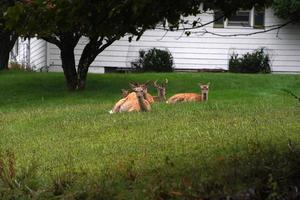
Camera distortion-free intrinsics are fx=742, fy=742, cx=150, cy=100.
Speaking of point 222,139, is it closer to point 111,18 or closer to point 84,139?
point 84,139

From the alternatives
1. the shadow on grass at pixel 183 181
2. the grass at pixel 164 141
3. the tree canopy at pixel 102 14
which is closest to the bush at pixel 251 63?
the grass at pixel 164 141

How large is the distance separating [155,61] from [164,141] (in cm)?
1571

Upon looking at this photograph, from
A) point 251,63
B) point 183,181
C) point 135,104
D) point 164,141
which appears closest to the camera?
point 183,181

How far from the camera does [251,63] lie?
2506 cm

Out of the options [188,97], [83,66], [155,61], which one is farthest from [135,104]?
[155,61]

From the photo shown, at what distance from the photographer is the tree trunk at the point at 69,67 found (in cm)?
1900

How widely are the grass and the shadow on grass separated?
13mm

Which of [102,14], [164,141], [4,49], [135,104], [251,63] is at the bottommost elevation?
[164,141]

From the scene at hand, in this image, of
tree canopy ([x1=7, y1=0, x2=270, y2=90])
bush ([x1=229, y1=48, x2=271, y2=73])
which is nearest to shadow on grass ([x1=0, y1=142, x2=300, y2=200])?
tree canopy ([x1=7, y1=0, x2=270, y2=90])

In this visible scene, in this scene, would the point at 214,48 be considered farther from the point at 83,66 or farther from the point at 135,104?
the point at 135,104

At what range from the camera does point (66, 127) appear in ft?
37.1

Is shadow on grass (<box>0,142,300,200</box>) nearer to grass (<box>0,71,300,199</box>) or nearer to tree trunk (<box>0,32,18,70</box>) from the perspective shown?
grass (<box>0,71,300,199</box>)

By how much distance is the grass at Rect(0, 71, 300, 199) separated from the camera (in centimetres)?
617

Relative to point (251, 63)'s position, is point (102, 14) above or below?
above
